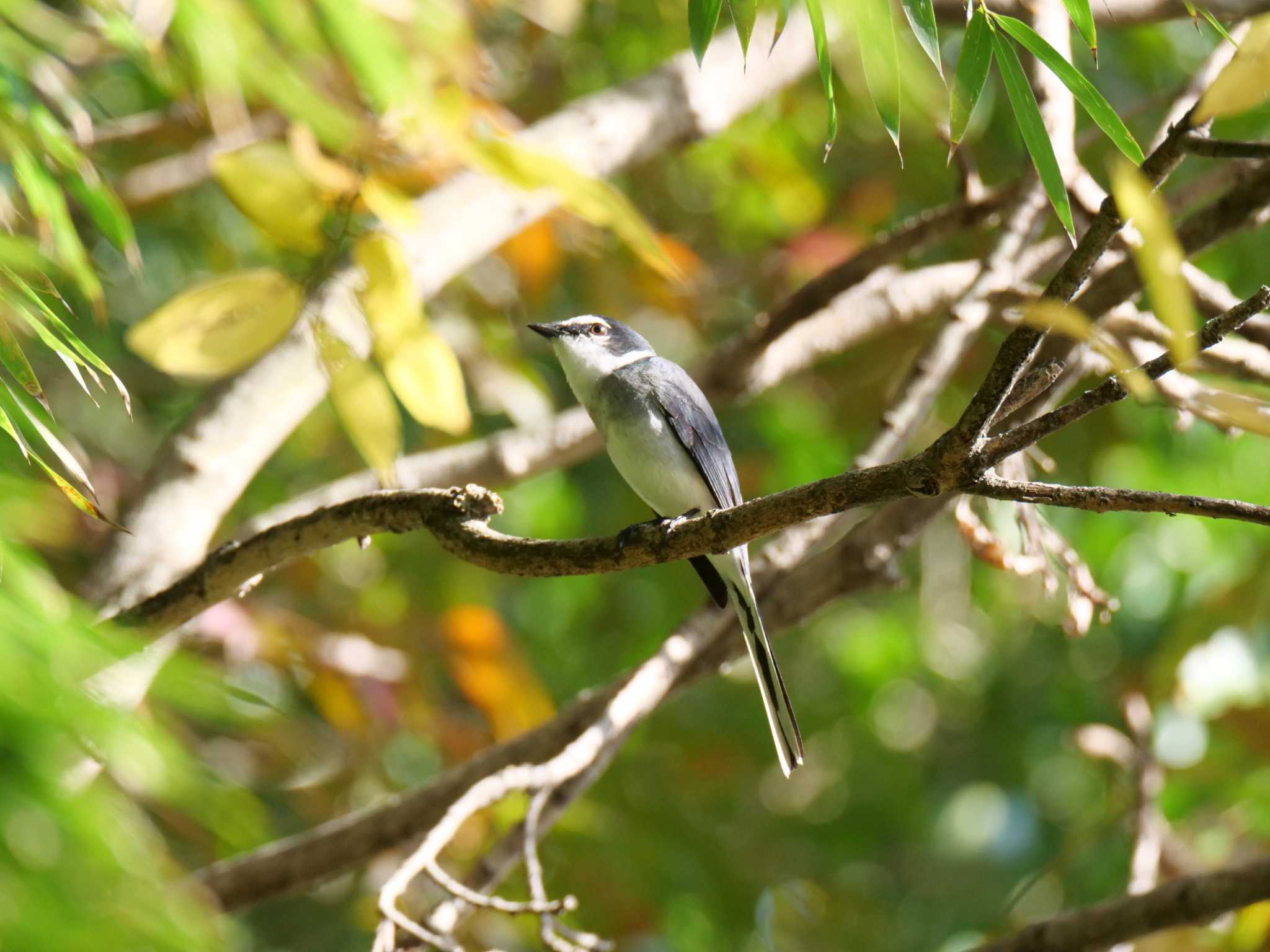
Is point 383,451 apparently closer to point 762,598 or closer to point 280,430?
point 280,430

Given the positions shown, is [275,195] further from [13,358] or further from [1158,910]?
[1158,910]

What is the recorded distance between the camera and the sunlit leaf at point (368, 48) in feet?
4.32

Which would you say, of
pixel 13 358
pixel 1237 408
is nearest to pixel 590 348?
pixel 13 358

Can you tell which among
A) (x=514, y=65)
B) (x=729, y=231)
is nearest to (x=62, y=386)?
(x=514, y=65)

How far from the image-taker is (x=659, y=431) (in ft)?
10.4

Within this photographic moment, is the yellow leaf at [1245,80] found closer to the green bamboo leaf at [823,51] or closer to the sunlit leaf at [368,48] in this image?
the green bamboo leaf at [823,51]

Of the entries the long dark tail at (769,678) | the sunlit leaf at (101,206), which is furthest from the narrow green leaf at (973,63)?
the long dark tail at (769,678)

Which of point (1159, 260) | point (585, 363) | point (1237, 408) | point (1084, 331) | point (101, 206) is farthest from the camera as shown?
point (585, 363)

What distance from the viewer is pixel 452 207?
3.15 metres

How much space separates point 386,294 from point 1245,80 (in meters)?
1.29

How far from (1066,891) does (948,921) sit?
0.44 meters

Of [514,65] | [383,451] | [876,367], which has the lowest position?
[383,451]

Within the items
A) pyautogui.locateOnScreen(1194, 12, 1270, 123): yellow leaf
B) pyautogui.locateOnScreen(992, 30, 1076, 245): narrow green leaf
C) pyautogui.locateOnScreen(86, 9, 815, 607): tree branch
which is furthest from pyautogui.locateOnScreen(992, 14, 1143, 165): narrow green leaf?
pyautogui.locateOnScreen(86, 9, 815, 607): tree branch

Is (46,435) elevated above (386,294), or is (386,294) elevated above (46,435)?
(386,294)
